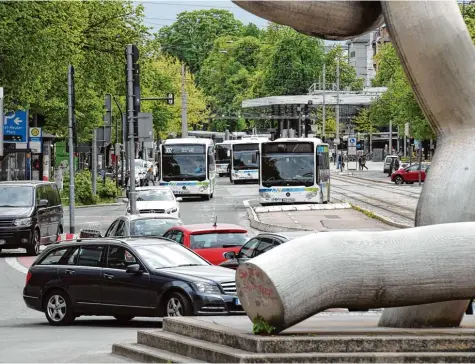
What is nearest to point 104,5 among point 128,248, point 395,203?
point 395,203

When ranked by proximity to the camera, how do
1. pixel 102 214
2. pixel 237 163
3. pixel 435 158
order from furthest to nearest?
pixel 237 163, pixel 102 214, pixel 435 158

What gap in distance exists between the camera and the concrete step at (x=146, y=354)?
47.4ft

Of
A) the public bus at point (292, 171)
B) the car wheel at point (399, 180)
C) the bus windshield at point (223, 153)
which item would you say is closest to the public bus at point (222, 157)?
the bus windshield at point (223, 153)

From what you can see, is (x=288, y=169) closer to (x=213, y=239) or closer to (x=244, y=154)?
(x=213, y=239)

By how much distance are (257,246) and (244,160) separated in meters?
66.8

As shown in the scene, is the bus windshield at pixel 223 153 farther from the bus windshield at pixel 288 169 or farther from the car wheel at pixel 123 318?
the car wheel at pixel 123 318

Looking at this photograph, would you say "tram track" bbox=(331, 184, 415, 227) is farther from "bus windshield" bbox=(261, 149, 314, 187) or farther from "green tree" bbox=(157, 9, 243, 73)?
"green tree" bbox=(157, 9, 243, 73)

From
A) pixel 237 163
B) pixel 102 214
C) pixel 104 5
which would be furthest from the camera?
pixel 237 163

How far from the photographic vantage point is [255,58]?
156000mm

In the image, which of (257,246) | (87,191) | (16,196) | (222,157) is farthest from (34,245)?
(222,157)

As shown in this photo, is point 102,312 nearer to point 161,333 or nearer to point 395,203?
point 161,333

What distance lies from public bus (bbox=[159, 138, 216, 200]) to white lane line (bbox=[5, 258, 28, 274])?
98.4 ft

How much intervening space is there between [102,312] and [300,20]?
8048mm

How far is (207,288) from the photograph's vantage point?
19984 millimetres
